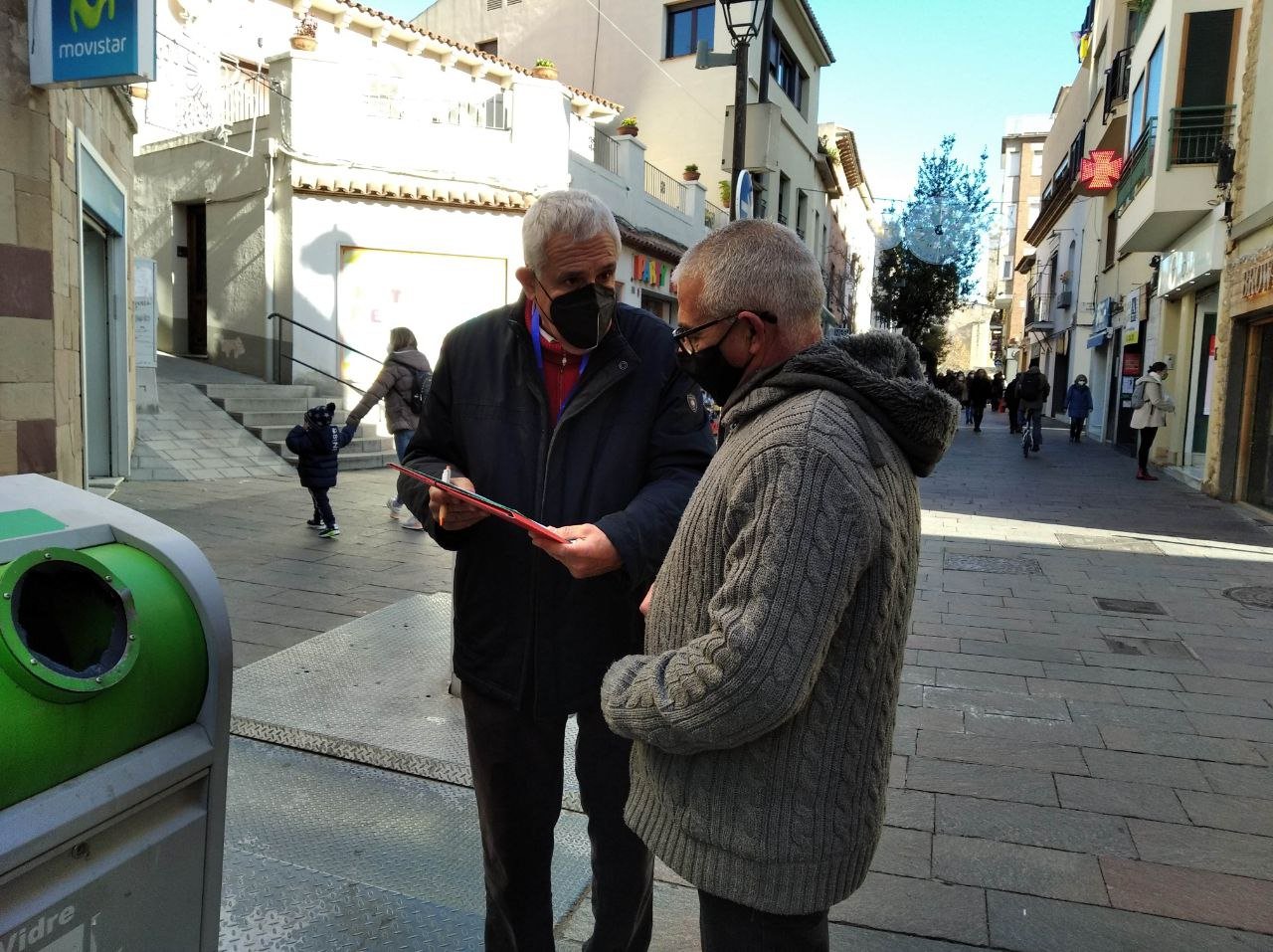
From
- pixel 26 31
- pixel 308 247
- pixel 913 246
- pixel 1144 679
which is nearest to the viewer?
pixel 1144 679

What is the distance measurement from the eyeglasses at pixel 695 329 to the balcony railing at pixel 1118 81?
72.9ft

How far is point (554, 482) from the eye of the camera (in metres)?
2.14

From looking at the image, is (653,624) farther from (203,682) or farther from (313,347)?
(313,347)

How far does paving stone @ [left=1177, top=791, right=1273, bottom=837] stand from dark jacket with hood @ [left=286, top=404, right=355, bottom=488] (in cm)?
592

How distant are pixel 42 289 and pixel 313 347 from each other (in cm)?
799

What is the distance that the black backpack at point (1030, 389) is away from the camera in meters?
17.8

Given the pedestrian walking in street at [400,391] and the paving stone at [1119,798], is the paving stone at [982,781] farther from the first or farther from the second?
the pedestrian walking in street at [400,391]

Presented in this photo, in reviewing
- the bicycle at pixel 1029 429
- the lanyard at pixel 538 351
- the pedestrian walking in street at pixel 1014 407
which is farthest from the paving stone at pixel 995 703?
the pedestrian walking in street at pixel 1014 407

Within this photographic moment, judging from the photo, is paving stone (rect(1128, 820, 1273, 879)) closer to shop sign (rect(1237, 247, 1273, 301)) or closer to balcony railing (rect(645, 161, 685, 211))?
shop sign (rect(1237, 247, 1273, 301))

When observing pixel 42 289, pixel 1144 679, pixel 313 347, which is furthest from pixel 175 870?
pixel 313 347

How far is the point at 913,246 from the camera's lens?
25344 mm

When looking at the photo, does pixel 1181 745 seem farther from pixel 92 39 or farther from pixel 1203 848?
pixel 92 39

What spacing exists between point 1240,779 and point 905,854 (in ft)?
5.17

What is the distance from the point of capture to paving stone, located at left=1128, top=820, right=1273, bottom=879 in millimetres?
3029
